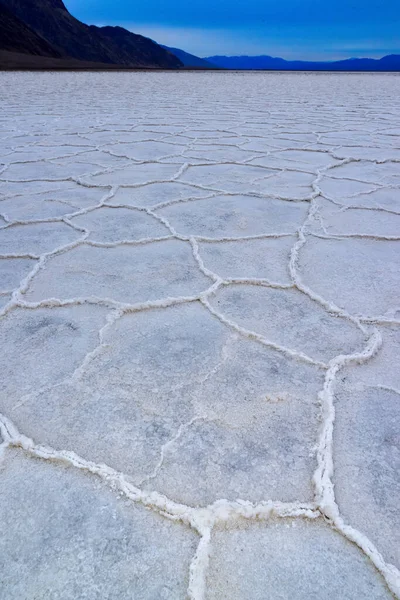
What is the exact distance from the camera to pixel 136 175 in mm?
2713

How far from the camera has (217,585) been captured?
2.16 ft

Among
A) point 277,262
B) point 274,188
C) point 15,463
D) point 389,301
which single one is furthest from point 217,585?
point 274,188

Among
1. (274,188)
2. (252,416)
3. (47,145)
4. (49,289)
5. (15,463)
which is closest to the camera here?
(15,463)

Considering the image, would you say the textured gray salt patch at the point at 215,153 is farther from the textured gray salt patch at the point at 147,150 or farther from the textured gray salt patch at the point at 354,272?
the textured gray salt patch at the point at 354,272

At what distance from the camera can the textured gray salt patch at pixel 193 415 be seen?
0.83 metres

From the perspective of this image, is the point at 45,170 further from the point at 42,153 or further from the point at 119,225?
the point at 119,225

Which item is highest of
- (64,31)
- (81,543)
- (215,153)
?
(64,31)

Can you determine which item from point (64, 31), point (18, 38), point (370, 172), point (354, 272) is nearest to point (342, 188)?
point (370, 172)

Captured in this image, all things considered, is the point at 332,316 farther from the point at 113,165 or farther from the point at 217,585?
the point at 113,165

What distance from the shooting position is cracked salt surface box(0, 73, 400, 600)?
2.29 feet

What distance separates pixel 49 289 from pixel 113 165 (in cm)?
167

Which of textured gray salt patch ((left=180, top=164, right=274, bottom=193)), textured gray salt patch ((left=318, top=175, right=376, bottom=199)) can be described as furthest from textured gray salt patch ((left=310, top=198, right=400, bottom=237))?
textured gray salt patch ((left=180, top=164, right=274, bottom=193))

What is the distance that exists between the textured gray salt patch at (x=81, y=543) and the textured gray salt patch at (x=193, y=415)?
68mm

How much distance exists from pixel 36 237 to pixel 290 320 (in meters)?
1.13
